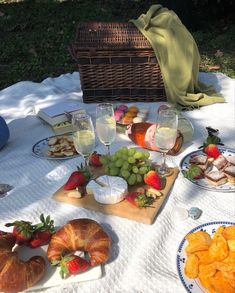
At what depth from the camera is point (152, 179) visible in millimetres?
1352

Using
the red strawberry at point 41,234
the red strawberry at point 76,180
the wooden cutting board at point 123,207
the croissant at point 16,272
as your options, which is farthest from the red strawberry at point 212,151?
the croissant at point 16,272

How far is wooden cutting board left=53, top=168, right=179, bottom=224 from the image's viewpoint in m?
1.25

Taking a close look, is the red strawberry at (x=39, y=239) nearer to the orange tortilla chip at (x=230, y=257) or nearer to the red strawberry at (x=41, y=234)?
the red strawberry at (x=41, y=234)

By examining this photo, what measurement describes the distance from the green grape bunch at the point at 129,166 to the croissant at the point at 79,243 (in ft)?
1.12

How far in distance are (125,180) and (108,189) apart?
0.31 ft

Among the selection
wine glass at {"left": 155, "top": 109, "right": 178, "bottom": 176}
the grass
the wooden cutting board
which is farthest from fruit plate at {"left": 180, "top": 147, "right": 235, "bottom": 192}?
the grass

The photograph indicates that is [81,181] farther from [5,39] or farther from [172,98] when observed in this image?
[5,39]

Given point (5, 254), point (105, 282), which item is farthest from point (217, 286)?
point (5, 254)

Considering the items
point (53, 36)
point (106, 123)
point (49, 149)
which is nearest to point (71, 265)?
point (106, 123)

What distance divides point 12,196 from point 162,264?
67 cm

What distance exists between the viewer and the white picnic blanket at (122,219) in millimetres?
1062

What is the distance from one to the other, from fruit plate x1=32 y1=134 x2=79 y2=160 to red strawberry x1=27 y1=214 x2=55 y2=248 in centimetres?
56

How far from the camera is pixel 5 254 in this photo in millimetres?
961

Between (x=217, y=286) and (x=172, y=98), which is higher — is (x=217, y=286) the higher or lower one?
the higher one
